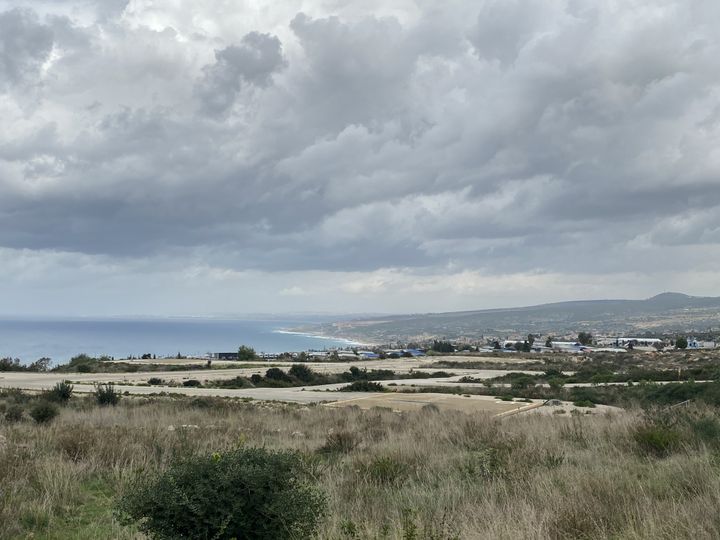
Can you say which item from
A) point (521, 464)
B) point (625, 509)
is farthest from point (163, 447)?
point (625, 509)

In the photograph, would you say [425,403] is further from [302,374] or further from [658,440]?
[302,374]

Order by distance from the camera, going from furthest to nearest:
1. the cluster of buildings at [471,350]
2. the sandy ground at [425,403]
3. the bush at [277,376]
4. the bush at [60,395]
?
1. the cluster of buildings at [471,350]
2. the bush at [277,376]
3. the sandy ground at [425,403]
4. the bush at [60,395]

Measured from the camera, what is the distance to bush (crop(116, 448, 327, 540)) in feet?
15.3

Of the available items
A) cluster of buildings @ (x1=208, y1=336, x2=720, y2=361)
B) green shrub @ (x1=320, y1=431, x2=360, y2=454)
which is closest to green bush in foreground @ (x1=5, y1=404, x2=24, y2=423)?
green shrub @ (x1=320, y1=431, x2=360, y2=454)

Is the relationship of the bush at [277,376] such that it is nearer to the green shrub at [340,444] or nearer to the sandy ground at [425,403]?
the sandy ground at [425,403]

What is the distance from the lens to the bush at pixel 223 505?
4.67 m

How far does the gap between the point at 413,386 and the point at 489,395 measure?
8.69 meters

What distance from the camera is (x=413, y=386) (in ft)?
133

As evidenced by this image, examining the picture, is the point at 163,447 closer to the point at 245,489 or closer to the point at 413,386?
the point at 245,489

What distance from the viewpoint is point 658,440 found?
28.4ft

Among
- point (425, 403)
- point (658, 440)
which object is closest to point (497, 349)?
point (425, 403)

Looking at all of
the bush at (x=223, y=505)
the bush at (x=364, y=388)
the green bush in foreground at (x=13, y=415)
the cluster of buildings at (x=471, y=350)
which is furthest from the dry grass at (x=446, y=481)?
the cluster of buildings at (x=471, y=350)

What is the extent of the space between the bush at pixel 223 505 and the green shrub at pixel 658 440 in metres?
5.97

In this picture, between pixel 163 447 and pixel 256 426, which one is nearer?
pixel 163 447
